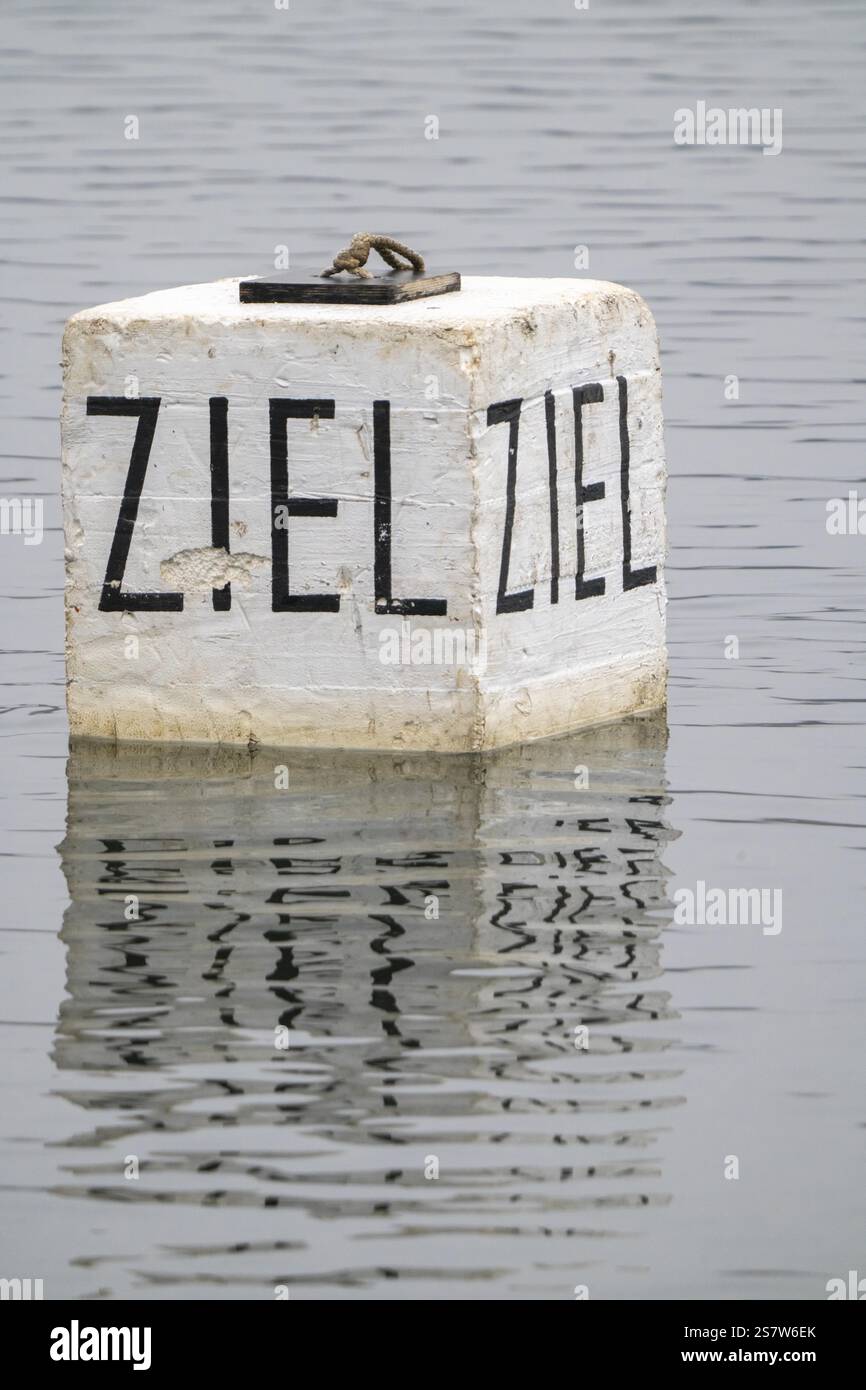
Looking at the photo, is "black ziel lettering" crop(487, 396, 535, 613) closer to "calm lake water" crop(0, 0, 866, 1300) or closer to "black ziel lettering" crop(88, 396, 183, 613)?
"calm lake water" crop(0, 0, 866, 1300)

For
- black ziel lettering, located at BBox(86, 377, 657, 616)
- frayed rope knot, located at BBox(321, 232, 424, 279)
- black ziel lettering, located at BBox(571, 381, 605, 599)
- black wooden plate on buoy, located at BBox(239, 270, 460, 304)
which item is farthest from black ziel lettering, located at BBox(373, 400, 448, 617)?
black ziel lettering, located at BBox(571, 381, 605, 599)

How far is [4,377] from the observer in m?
16.0

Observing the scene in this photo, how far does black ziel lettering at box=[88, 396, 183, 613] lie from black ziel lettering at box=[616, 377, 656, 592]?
4.63 feet

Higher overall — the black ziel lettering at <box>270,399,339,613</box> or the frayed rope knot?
the frayed rope knot

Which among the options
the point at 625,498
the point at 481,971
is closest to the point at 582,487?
the point at 625,498

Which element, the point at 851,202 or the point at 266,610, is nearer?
the point at 266,610

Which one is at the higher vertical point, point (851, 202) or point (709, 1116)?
point (851, 202)

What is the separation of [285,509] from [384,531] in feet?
1.04

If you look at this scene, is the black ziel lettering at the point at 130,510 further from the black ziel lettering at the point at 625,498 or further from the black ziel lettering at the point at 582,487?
the black ziel lettering at the point at 625,498

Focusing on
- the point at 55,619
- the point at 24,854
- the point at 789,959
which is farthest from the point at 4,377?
the point at 789,959

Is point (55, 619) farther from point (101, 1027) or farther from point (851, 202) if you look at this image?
point (851, 202)

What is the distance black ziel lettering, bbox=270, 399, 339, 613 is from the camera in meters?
8.82

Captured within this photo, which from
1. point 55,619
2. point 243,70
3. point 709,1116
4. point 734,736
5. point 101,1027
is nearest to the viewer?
point 709,1116
